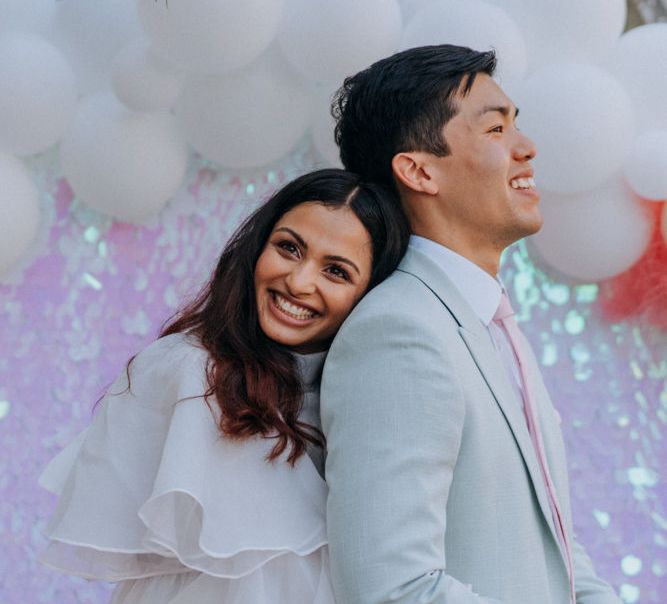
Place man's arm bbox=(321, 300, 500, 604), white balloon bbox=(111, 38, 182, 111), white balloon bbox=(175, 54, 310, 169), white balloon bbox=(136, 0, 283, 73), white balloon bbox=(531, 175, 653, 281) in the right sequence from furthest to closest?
white balloon bbox=(531, 175, 653, 281), white balloon bbox=(175, 54, 310, 169), white balloon bbox=(111, 38, 182, 111), white balloon bbox=(136, 0, 283, 73), man's arm bbox=(321, 300, 500, 604)

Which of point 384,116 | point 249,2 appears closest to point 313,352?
point 384,116

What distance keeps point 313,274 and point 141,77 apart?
69 centimetres

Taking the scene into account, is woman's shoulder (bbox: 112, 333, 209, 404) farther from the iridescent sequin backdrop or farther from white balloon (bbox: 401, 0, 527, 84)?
white balloon (bbox: 401, 0, 527, 84)

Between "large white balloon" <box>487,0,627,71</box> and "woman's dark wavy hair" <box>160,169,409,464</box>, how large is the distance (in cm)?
77

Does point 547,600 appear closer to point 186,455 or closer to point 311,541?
point 311,541

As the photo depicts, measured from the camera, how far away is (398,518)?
129 cm

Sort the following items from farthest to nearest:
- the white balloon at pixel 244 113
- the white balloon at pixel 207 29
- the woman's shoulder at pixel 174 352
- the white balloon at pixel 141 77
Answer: the white balloon at pixel 244 113 < the white balloon at pixel 141 77 < the white balloon at pixel 207 29 < the woman's shoulder at pixel 174 352

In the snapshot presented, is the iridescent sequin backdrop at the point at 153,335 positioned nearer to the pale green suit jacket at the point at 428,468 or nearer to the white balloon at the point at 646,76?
the white balloon at the point at 646,76

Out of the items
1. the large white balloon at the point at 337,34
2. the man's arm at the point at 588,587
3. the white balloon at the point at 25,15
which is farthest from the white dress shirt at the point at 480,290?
the white balloon at the point at 25,15

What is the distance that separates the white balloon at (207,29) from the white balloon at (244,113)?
11cm

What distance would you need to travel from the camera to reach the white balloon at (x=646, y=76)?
7.52 feet

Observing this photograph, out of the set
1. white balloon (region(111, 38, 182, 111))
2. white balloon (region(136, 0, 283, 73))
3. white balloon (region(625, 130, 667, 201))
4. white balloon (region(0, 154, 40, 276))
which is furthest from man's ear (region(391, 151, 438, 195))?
white balloon (region(0, 154, 40, 276))

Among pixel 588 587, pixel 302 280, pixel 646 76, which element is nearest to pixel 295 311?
pixel 302 280

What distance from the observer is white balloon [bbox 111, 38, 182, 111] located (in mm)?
2064
